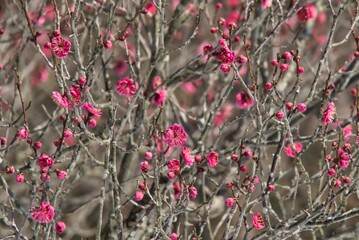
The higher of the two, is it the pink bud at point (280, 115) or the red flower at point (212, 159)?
the pink bud at point (280, 115)

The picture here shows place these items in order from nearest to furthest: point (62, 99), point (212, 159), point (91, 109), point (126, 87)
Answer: point (62, 99), point (91, 109), point (212, 159), point (126, 87)

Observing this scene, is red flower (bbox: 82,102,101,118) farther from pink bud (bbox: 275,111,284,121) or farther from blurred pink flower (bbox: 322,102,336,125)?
blurred pink flower (bbox: 322,102,336,125)

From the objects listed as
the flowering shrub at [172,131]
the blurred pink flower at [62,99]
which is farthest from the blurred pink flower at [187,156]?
the blurred pink flower at [62,99]

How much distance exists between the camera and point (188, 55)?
403 inches

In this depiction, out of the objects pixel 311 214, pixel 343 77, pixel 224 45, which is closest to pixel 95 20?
pixel 224 45

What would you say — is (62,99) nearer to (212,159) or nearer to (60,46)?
(60,46)

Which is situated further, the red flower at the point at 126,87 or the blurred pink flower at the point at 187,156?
the red flower at the point at 126,87

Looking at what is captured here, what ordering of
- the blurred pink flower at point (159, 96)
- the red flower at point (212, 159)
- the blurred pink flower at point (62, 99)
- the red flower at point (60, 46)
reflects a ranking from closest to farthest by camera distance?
the blurred pink flower at point (62, 99) < the red flower at point (60, 46) < the red flower at point (212, 159) < the blurred pink flower at point (159, 96)

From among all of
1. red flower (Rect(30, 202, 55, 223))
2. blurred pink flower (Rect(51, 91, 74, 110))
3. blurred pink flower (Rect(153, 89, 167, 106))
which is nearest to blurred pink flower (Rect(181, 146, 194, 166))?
blurred pink flower (Rect(51, 91, 74, 110))

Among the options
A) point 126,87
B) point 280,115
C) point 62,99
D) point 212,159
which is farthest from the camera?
point 126,87

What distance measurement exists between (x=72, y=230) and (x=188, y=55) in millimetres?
3537

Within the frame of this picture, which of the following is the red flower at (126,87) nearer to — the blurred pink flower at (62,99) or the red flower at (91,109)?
the red flower at (91,109)

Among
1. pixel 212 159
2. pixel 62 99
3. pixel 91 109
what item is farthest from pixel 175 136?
pixel 62 99

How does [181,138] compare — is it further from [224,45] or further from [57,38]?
[57,38]
